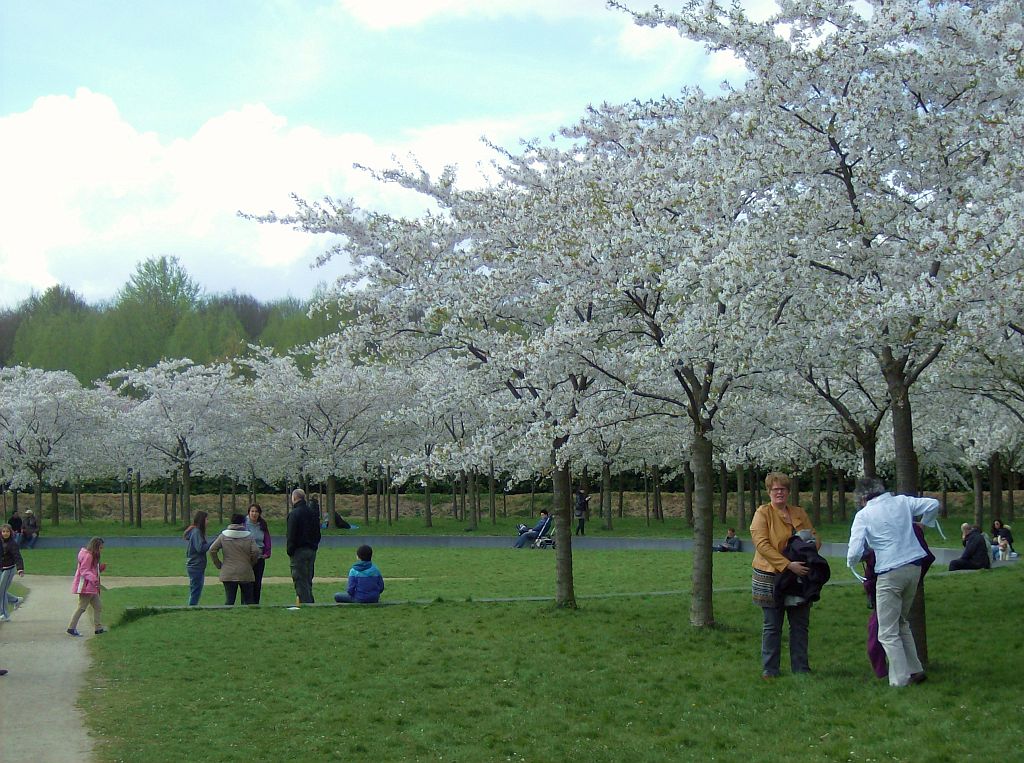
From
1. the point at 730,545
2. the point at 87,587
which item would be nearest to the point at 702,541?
the point at 87,587

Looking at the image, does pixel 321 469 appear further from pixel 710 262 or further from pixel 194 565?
pixel 710 262

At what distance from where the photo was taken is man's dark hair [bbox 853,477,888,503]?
28.8 feet

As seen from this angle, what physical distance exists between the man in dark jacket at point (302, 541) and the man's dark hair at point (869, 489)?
9022 mm

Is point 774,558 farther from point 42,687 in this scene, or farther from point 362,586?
point 362,586

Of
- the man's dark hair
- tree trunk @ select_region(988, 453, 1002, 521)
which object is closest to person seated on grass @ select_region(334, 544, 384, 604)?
the man's dark hair

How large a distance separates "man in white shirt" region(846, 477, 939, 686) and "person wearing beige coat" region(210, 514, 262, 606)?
9.78 metres

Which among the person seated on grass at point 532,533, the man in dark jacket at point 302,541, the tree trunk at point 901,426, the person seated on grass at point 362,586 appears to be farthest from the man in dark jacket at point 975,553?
the person seated on grass at point 532,533

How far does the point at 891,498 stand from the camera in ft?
28.4

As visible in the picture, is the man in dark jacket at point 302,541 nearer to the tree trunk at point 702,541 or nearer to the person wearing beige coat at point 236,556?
the person wearing beige coat at point 236,556

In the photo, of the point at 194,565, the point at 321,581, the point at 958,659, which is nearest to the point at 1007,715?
the point at 958,659

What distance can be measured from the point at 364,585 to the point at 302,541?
1.14 metres

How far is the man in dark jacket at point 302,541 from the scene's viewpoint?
617 inches

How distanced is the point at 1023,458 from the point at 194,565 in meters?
32.1

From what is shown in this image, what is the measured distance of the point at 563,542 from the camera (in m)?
15.0
